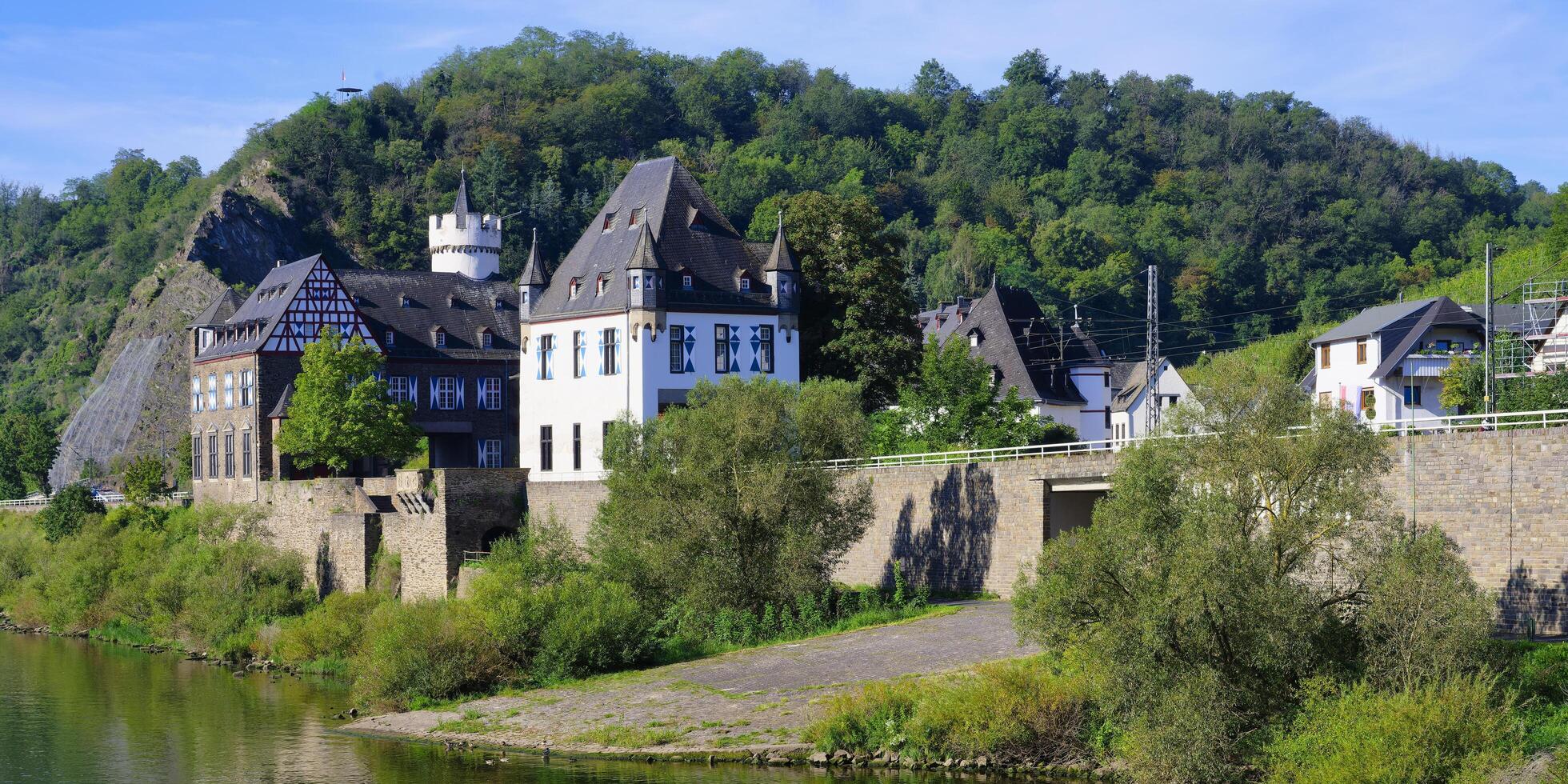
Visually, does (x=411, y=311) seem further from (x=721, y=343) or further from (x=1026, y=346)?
(x=1026, y=346)

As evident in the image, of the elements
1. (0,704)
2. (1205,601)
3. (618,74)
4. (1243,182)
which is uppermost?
(618,74)

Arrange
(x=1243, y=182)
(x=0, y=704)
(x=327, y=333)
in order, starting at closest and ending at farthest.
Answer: (x=0, y=704)
(x=327, y=333)
(x=1243, y=182)

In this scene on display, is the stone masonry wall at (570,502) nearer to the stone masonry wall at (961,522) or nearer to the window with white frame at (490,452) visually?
the stone masonry wall at (961,522)

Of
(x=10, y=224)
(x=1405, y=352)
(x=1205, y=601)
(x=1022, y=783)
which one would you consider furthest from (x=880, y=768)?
(x=10, y=224)

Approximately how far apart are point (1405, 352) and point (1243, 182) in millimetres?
78858

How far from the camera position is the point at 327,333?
2491 inches

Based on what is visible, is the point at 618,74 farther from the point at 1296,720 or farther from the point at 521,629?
the point at 1296,720

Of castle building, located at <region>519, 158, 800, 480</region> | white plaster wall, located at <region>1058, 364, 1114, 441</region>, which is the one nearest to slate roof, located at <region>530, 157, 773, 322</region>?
castle building, located at <region>519, 158, 800, 480</region>

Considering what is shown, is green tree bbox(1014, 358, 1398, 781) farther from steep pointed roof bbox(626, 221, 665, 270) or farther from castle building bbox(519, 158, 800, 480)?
steep pointed roof bbox(626, 221, 665, 270)

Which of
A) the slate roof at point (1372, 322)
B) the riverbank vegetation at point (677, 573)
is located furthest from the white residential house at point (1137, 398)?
the riverbank vegetation at point (677, 573)

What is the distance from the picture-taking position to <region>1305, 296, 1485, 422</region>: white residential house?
63406 millimetres

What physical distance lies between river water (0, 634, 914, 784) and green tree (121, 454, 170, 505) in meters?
22.5

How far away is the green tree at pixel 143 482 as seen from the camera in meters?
71.1

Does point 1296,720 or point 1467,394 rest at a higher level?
point 1467,394
